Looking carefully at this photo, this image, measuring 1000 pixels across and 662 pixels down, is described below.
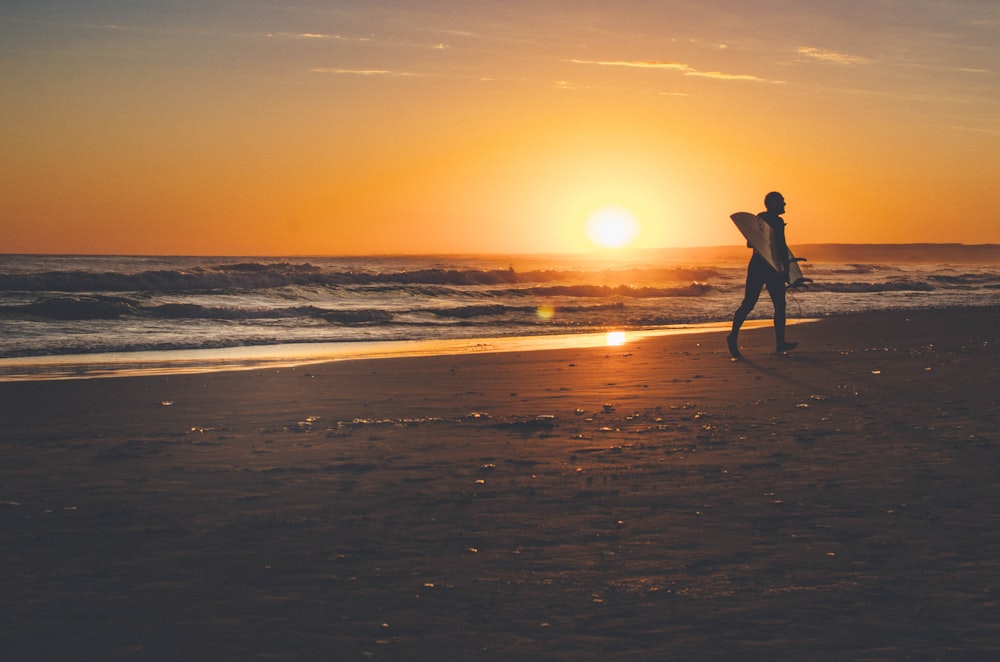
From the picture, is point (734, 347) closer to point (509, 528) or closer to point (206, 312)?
point (509, 528)

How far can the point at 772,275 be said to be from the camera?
13250mm

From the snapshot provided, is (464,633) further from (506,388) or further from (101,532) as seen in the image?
(506,388)

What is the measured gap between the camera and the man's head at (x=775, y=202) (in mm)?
13133

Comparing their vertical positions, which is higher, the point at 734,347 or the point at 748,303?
the point at 748,303

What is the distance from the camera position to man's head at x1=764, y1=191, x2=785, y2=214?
13133 mm

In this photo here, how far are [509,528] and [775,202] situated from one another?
31.9 feet

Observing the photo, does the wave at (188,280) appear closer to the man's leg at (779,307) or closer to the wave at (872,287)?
the wave at (872,287)

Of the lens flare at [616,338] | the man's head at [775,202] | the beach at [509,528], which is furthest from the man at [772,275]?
the beach at [509,528]

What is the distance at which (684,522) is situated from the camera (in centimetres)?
449

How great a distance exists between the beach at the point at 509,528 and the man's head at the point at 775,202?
4.57 meters

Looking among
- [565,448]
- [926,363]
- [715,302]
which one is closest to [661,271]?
[715,302]

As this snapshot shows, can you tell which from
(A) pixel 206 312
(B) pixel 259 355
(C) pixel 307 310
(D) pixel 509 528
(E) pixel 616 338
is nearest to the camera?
(D) pixel 509 528

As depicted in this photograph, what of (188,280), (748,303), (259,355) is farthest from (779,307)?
(188,280)

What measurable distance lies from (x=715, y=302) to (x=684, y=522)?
29.6 meters
